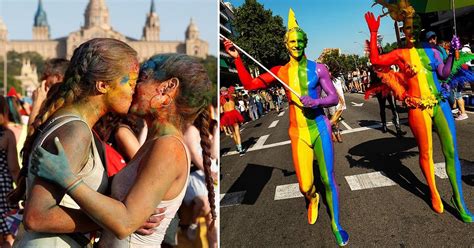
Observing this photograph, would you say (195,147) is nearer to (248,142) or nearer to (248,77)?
(248,142)

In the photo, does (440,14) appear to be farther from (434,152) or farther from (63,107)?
(63,107)

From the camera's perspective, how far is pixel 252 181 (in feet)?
7.02

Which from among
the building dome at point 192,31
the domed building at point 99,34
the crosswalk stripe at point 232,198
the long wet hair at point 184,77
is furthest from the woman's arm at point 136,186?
the building dome at point 192,31

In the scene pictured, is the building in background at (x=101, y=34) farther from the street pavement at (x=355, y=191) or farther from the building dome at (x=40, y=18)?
the street pavement at (x=355, y=191)

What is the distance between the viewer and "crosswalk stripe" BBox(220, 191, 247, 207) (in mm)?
2074

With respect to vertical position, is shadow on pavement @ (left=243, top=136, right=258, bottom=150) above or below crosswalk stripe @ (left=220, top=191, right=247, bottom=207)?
above

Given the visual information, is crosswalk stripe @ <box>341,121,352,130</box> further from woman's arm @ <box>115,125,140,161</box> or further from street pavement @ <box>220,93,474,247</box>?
woman's arm @ <box>115,125,140,161</box>

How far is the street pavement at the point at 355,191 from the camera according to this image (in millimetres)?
1866

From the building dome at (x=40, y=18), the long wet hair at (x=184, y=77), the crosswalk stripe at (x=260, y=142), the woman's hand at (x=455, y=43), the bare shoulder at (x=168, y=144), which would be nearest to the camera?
the bare shoulder at (x=168, y=144)

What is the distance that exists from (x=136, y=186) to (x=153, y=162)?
8 centimetres

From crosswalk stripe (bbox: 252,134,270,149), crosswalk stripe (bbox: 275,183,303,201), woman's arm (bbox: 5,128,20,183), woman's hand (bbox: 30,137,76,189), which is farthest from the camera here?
woman's arm (bbox: 5,128,20,183)

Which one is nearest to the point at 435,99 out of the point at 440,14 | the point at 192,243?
the point at 440,14

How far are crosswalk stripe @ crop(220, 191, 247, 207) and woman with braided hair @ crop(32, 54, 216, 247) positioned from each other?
0.53 m

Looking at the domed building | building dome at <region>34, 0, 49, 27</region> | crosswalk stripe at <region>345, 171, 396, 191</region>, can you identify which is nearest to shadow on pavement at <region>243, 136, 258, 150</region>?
crosswalk stripe at <region>345, 171, 396, 191</region>
